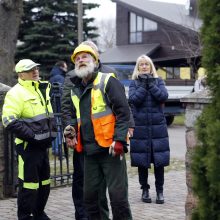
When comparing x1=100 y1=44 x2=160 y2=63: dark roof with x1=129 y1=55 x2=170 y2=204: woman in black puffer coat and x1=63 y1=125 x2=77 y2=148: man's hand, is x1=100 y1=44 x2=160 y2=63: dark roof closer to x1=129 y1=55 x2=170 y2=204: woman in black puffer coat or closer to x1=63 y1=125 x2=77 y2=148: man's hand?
x1=129 y1=55 x2=170 y2=204: woman in black puffer coat

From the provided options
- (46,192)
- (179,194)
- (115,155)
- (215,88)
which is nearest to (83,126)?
(115,155)

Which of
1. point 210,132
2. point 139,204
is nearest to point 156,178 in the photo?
point 139,204

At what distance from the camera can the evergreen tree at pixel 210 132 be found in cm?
297

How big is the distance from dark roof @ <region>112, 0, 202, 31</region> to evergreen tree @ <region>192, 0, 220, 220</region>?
94.5 ft

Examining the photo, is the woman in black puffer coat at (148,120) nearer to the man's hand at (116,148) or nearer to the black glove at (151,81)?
the black glove at (151,81)

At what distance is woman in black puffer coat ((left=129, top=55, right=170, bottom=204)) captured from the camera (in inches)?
281

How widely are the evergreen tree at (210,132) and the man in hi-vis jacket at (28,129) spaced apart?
115 inches

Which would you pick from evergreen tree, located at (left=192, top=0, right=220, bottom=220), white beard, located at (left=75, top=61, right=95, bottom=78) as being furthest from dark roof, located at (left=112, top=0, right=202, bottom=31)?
evergreen tree, located at (left=192, top=0, right=220, bottom=220)

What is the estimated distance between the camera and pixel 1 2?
11.1 meters

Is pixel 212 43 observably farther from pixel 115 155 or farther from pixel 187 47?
pixel 187 47

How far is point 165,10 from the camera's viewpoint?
1468 inches

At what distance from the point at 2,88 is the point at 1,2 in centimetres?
405

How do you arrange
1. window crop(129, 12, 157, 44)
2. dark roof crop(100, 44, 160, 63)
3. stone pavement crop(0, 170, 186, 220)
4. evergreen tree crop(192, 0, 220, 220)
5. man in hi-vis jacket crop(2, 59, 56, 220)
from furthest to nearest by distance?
window crop(129, 12, 157, 44)
dark roof crop(100, 44, 160, 63)
stone pavement crop(0, 170, 186, 220)
man in hi-vis jacket crop(2, 59, 56, 220)
evergreen tree crop(192, 0, 220, 220)

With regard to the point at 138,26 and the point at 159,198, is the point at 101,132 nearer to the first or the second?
the point at 159,198
